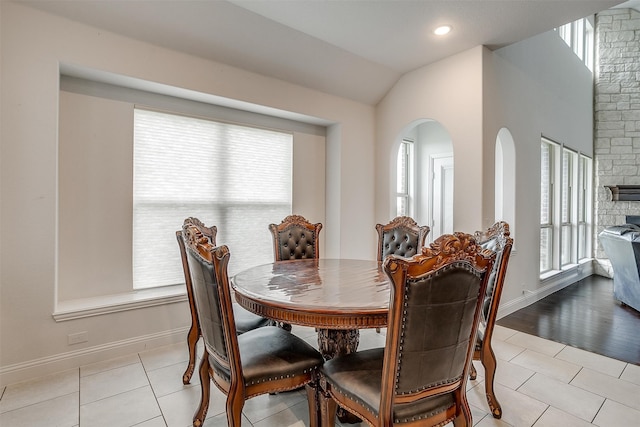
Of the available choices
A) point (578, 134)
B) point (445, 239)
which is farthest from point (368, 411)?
point (578, 134)

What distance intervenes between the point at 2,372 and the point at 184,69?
2.76 meters

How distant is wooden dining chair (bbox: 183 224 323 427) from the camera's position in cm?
143

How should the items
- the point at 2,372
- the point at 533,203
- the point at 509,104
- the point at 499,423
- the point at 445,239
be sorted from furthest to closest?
the point at 533,203 < the point at 509,104 < the point at 2,372 < the point at 499,423 < the point at 445,239

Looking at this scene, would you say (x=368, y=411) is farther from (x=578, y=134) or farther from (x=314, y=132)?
(x=578, y=134)

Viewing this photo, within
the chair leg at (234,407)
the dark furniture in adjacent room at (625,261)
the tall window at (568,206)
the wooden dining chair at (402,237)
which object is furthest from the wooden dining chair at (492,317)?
the tall window at (568,206)

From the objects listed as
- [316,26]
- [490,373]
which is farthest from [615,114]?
[490,373]

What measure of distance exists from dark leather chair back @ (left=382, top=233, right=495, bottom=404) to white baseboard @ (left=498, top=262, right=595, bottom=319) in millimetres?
2878

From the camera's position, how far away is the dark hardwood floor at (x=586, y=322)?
301 cm

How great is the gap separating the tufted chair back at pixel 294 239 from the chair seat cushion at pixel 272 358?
52.2 inches

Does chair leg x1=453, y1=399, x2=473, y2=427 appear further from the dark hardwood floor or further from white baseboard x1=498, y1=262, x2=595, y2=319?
white baseboard x1=498, y1=262, x2=595, y2=319

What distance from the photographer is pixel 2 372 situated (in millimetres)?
2266

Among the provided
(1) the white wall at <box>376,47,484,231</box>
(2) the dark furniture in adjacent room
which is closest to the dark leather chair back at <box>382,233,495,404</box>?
(1) the white wall at <box>376,47,484,231</box>

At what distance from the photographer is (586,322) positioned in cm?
363

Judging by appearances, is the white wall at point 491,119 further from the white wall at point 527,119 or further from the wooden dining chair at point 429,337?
the wooden dining chair at point 429,337
